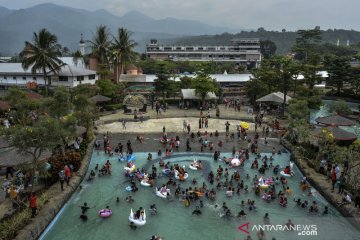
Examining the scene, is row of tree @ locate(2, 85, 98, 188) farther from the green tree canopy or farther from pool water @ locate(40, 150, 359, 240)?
the green tree canopy

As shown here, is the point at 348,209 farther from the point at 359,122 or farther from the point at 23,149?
the point at 359,122

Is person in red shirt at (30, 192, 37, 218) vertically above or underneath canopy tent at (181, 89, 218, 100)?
underneath

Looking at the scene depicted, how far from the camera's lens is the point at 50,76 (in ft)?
157

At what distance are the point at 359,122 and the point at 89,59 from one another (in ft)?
136

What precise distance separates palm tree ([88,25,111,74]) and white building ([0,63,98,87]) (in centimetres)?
441

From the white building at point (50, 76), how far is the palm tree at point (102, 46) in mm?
4407

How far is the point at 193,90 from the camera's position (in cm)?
4569

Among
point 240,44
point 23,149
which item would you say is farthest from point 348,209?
point 240,44

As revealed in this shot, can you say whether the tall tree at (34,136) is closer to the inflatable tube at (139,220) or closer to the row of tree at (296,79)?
the inflatable tube at (139,220)

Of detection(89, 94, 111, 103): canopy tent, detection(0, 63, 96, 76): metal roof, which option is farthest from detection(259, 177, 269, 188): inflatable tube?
detection(0, 63, 96, 76): metal roof

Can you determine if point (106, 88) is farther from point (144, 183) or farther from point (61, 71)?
point (144, 183)

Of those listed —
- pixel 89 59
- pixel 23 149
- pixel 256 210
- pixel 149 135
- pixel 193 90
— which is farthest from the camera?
pixel 89 59

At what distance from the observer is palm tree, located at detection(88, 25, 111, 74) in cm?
5400

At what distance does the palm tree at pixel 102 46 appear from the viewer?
5400 centimetres
